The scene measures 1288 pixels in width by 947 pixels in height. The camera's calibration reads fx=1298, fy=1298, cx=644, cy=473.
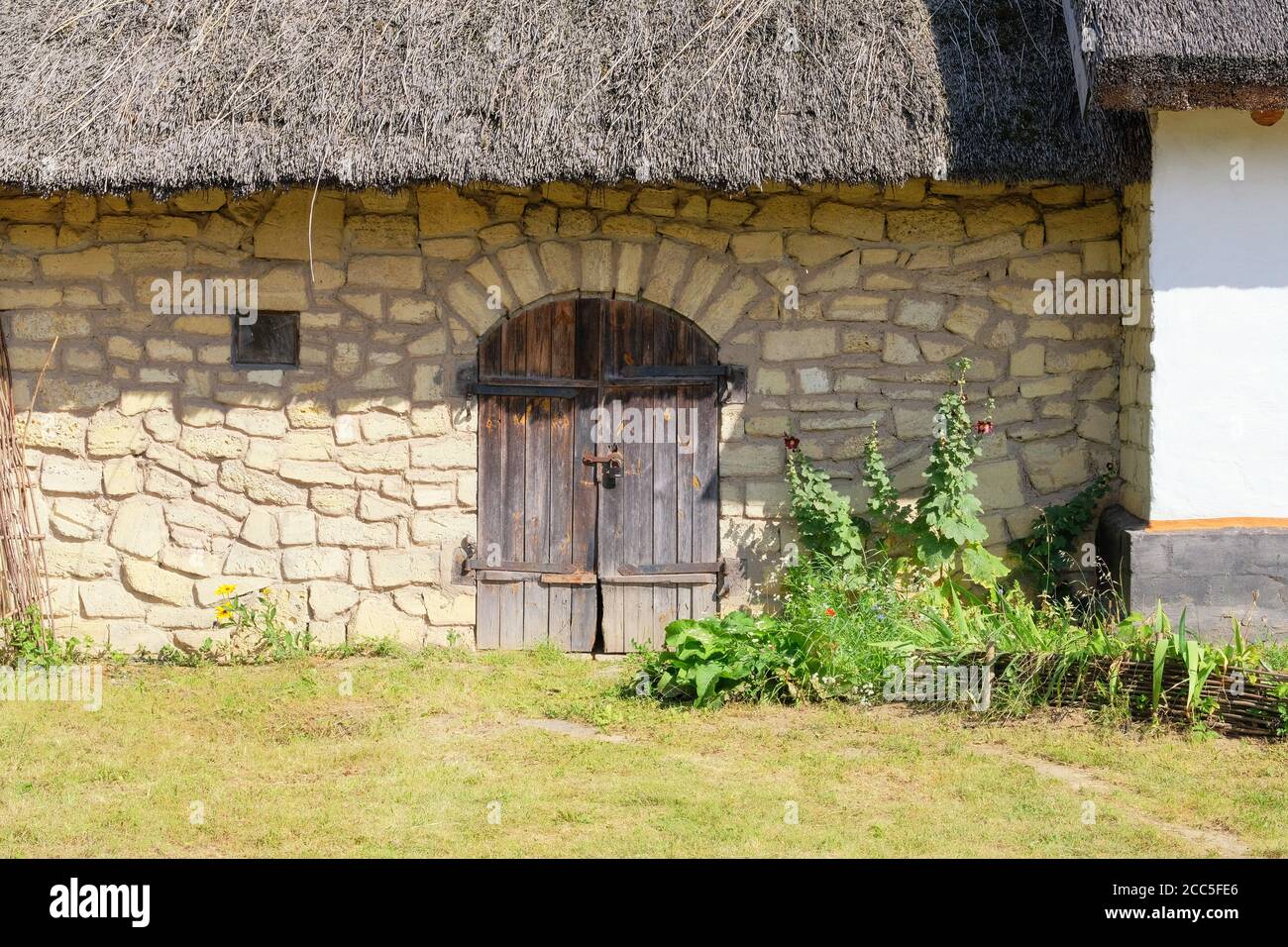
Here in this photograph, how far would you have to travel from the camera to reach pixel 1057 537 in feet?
20.2

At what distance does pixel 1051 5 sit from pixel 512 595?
3.90 m

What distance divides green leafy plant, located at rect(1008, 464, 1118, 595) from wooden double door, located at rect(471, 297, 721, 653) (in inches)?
59.6

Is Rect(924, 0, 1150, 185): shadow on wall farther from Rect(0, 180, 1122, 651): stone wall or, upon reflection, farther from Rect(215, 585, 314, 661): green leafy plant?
Rect(215, 585, 314, 661): green leafy plant

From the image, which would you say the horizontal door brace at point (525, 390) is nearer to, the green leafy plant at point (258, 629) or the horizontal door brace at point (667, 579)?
the horizontal door brace at point (667, 579)

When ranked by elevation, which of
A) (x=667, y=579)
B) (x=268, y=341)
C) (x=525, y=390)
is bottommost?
(x=667, y=579)

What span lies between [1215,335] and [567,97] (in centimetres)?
307

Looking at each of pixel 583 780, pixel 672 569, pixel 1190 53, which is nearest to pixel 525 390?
pixel 672 569

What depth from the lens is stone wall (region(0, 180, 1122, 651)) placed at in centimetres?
628

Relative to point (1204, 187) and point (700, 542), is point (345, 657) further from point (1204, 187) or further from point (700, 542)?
point (1204, 187)

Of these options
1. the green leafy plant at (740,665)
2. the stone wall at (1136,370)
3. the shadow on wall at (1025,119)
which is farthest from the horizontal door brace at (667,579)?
the shadow on wall at (1025,119)

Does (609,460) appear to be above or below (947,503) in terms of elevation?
above

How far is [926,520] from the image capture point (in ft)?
19.8

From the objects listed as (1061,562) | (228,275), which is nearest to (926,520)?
(1061,562)

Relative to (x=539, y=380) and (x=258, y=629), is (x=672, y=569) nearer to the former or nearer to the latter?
(x=539, y=380)
